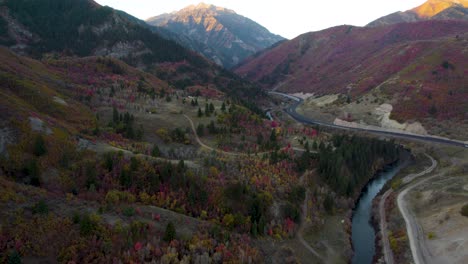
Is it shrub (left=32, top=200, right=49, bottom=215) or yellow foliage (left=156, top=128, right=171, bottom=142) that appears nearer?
shrub (left=32, top=200, right=49, bottom=215)

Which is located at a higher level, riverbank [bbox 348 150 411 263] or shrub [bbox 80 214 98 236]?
shrub [bbox 80 214 98 236]

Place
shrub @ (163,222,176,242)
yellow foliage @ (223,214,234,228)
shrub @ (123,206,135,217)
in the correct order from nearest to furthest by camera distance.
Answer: shrub @ (163,222,176,242) → shrub @ (123,206,135,217) → yellow foliage @ (223,214,234,228)

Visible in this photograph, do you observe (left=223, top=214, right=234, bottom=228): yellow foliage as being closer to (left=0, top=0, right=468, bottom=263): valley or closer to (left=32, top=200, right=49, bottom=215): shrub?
(left=0, top=0, right=468, bottom=263): valley

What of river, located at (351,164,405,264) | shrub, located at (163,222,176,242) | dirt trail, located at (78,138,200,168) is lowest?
river, located at (351,164,405,264)

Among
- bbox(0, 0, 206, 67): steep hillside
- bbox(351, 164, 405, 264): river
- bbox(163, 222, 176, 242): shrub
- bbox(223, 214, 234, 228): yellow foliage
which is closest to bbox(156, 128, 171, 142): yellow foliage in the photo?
bbox(223, 214, 234, 228): yellow foliage

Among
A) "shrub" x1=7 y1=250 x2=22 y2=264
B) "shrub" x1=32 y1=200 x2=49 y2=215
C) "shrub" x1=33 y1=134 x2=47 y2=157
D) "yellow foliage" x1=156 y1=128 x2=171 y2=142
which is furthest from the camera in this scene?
"yellow foliage" x1=156 y1=128 x2=171 y2=142

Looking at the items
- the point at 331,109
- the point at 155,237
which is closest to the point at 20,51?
the point at 331,109

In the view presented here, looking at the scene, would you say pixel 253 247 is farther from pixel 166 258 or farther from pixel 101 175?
pixel 101 175

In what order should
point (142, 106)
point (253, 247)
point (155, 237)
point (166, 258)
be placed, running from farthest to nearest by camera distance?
point (142, 106)
point (253, 247)
point (155, 237)
point (166, 258)

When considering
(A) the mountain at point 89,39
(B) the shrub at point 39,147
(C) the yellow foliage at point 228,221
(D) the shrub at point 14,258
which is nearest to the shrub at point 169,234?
(C) the yellow foliage at point 228,221

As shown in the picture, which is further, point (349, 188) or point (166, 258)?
point (349, 188)
